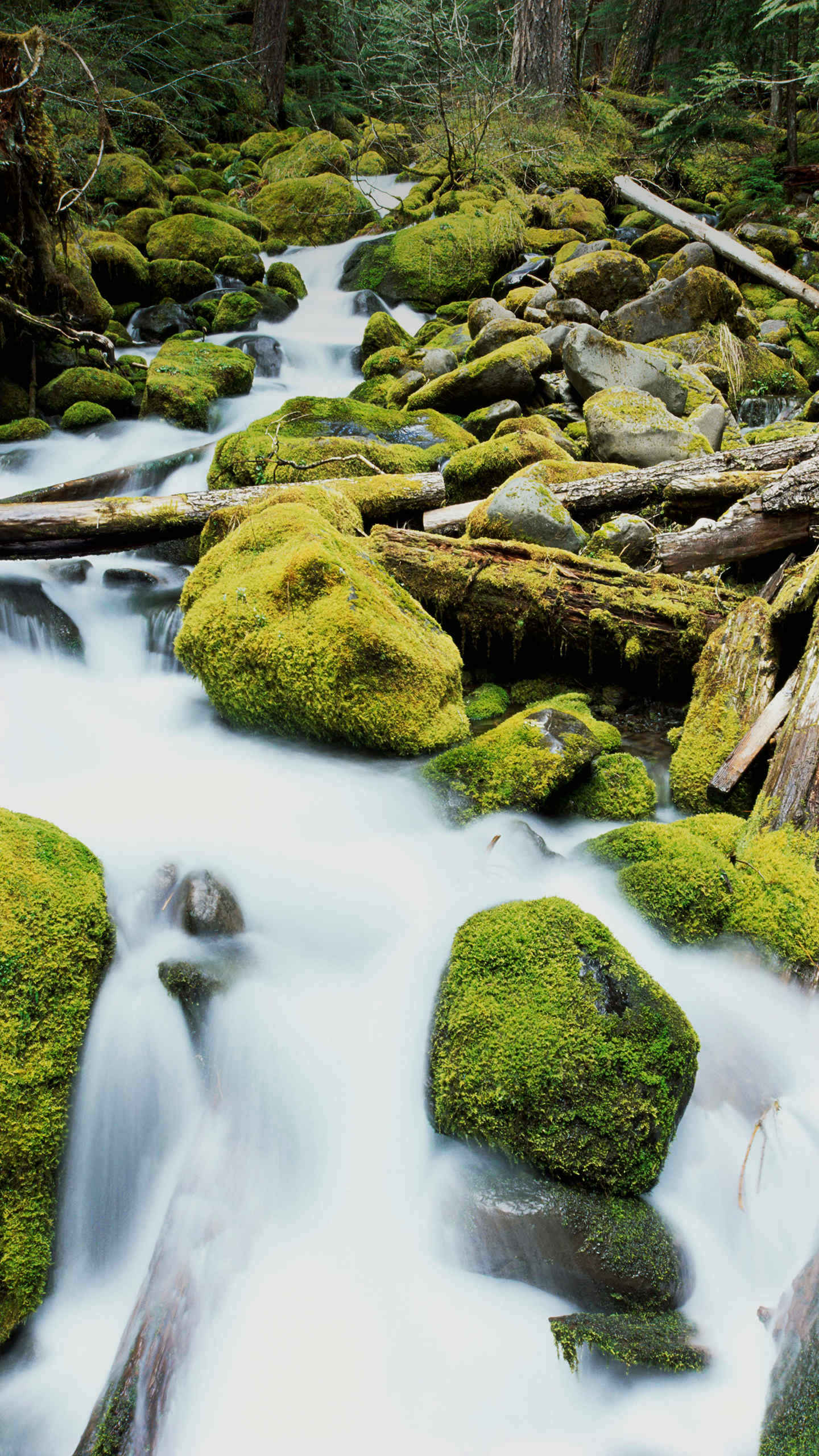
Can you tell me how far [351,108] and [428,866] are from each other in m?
26.3

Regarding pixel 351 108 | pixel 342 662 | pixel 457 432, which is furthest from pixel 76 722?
pixel 351 108

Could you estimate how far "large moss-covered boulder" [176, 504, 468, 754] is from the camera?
163 inches

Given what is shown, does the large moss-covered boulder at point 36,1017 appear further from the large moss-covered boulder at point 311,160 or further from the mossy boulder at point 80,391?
the large moss-covered boulder at point 311,160

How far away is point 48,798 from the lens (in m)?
3.95

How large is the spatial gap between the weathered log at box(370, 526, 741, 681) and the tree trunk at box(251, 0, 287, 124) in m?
22.4

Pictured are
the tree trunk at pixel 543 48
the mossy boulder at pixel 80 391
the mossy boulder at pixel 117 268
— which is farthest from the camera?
the tree trunk at pixel 543 48

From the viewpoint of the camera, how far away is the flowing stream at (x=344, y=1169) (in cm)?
204

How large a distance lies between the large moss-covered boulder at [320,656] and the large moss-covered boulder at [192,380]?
596cm

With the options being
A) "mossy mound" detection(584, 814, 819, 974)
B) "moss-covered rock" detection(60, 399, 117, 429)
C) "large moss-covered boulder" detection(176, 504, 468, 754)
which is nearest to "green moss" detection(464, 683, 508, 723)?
"large moss-covered boulder" detection(176, 504, 468, 754)

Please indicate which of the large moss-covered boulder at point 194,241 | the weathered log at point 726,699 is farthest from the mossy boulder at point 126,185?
the weathered log at point 726,699

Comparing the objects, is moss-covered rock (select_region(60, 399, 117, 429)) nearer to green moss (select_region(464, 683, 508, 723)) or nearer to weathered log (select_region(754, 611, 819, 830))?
green moss (select_region(464, 683, 508, 723))

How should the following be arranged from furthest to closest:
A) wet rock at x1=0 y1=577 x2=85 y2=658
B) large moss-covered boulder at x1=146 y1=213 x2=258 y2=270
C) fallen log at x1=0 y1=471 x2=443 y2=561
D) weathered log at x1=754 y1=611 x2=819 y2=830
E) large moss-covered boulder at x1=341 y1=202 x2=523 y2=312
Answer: large moss-covered boulder at x1=146 y1=213 x2=258 y2=270, large moss-covered boulder at x1=341 y1=202 x2=523 y2=312, fallen log at x1=0 y1=471 x2=443 y2=561, wet rock at x1=0 y1=577 x2=85 y2=658, weathered log at x1=754 y1=611 x2=819 y2=830

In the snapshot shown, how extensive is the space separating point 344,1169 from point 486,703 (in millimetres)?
2975

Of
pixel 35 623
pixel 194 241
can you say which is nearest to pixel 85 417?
pixel 35 623
